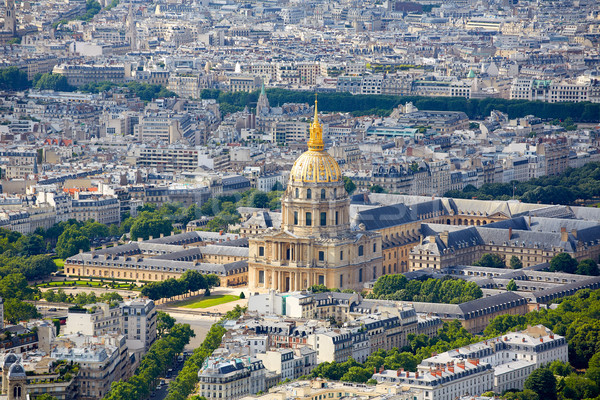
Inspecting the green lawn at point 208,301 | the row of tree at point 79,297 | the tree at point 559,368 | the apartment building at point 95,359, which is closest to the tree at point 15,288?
the row of tree at point 79,297

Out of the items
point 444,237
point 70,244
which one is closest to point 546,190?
point 444,237

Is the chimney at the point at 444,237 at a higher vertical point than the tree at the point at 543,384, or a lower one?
higher

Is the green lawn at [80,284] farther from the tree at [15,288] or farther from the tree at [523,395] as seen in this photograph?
the tree at [523,395]

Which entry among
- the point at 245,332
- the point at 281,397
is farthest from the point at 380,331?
the point at 281,397

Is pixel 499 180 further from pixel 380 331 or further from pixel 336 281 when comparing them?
pixel 380 331

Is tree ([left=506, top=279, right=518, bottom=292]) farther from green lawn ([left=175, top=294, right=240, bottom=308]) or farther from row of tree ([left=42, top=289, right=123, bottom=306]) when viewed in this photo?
row of tree ([left=42, top=289, right=123, bottom=306])
